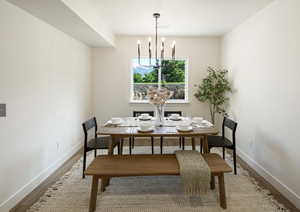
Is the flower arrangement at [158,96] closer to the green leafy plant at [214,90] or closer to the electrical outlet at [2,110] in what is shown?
the electrical outlet at [2,110]

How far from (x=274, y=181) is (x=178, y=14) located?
8.98 feet

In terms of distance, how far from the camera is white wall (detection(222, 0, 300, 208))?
7.70ft

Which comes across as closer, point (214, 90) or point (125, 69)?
point (214, 90)

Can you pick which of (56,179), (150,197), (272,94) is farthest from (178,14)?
(56,179)

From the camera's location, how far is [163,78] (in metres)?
5.04

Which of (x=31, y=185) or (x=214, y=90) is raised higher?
(x=214, y=90)

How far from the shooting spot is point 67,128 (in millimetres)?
3713

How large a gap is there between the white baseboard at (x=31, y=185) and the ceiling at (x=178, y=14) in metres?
2.39

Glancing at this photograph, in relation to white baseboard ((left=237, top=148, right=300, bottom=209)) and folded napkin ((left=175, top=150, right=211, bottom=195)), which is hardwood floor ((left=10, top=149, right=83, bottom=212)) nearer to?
folded napkin ((left=175, top=150, right=211, bottom=195))

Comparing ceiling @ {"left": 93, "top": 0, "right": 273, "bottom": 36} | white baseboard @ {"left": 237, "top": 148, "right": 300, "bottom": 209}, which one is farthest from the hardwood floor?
white baseboard @ {"left": 237, "top": 148, "right": 300, "bottom": 209}

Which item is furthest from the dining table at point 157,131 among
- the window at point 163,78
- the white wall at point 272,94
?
the window at point 163,78

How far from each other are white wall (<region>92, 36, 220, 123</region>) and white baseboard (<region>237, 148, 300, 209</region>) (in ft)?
5.59

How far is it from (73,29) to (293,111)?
3.10 metres

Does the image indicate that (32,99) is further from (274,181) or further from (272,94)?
(274,181)
